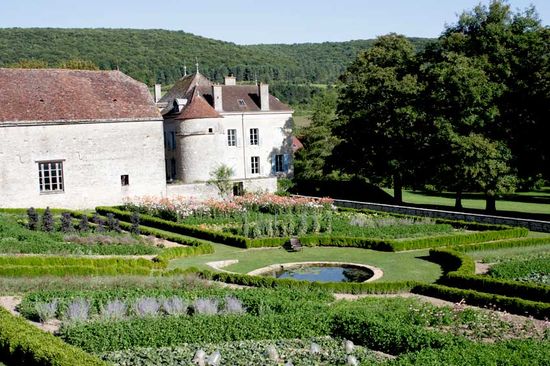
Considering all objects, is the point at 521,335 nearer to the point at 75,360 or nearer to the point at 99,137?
the point at 75,360

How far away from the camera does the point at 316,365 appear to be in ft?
46.4

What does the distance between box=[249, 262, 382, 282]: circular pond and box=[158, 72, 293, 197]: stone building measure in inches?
765

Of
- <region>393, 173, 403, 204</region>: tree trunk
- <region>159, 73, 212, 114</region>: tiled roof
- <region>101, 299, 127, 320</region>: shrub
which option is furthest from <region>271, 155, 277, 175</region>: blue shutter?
<region>101, 299, 127, 320</region>: shrub

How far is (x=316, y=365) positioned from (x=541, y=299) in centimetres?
879

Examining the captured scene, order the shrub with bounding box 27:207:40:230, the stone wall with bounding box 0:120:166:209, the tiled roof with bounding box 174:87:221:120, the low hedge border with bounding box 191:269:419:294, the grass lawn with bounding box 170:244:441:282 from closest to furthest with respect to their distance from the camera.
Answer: the low hedge border with bounding box 191:269:419:294, the grass lawn with bounding box 170:244:441:282, the shrub with bounding box 27:207:40:230, the stone wall with bounding box 0:120:166:209, the tiled roof with bounding box 174:87:221:120

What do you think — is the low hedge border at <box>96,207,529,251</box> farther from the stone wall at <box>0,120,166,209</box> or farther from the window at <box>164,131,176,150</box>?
the window at <box>164,131,176,150</box>

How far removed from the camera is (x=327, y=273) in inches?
1022

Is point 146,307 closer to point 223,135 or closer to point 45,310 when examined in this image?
point 45,310

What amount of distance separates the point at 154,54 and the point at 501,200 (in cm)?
9038

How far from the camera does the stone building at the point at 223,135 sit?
47969mm

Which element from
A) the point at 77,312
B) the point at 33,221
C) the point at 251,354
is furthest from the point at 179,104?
the point at 251,354

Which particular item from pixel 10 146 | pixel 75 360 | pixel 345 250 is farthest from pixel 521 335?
pixel 10 146

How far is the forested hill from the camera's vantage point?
113 metres

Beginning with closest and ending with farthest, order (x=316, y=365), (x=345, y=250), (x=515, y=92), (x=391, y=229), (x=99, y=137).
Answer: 1. (x=316, y=365)
2. (x=345, y=250)
3. (x=391, y=229)
4. (x=515, y=92)
5. (x=99, y=137)
